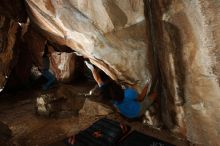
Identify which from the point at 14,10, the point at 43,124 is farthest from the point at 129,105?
the point at 14,10

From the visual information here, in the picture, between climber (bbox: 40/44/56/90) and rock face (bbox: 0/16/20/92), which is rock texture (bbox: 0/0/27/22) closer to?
rock face (bbox: 0/16/20/92)

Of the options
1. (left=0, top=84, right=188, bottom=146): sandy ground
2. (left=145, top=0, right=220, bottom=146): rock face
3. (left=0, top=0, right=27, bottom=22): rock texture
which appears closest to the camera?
(left=145, top=0, right=220, bottom=146): rock face

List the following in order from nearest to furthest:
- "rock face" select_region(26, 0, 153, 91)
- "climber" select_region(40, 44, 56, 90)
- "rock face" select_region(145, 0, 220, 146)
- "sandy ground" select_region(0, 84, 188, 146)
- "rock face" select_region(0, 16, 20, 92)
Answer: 1. "rock face" select_region(145, 0, 220, 146)
2. "rock face" select_region(26, 0, 153, 91)
3. "sandy ground" select_region(0, 84, 188, 146)
4. "rock face" select_region(0, 16, 20, 92)
5. "climber" select_region(40, 44, 56, 90)

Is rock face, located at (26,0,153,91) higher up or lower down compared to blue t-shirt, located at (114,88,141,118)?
higher up

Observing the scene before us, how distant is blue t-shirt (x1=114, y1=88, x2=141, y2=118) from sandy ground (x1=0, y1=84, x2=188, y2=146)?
0.52ft

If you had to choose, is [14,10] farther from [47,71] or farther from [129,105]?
[129,105]

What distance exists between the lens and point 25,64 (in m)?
6.43

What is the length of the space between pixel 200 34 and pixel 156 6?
0.73 meters

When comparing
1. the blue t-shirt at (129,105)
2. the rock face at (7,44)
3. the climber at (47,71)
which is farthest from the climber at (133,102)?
the rock face at (7,44)

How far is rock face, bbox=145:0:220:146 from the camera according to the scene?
2.76 metres

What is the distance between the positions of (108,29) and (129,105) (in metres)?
1.27

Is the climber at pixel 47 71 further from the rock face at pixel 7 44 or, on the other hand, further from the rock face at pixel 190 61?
the rock face at pixel 190 61

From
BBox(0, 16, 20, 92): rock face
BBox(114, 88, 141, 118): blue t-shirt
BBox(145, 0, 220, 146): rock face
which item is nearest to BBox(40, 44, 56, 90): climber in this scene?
BBox(0, 16, 20, 92): rock face

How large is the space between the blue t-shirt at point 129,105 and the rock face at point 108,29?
275mm
